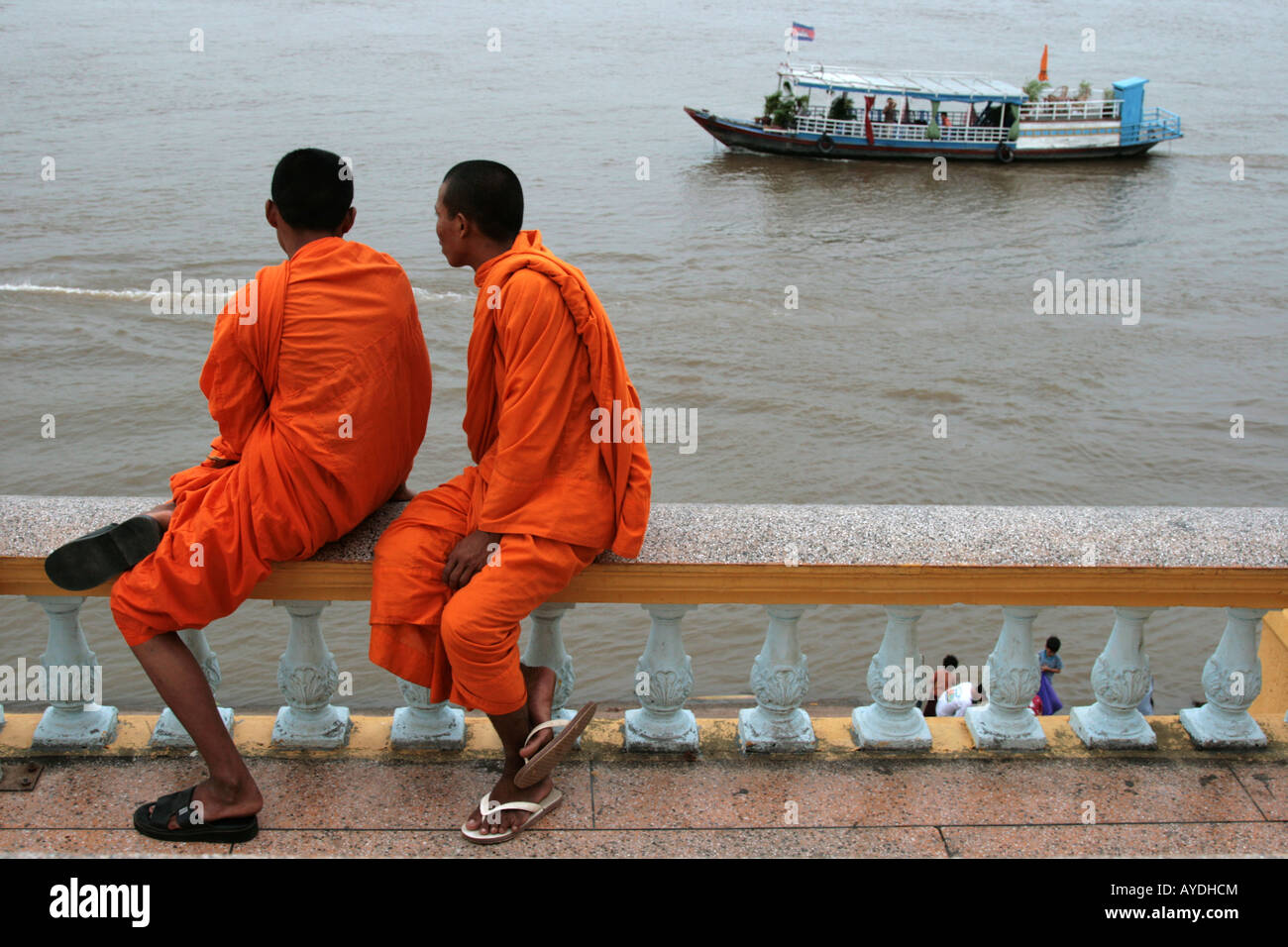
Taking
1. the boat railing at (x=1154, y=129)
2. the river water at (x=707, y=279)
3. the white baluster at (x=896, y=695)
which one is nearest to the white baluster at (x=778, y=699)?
the white baluster at (x=896, y=695)

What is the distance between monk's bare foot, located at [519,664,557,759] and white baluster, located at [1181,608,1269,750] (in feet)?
4.93

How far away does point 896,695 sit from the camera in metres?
2.82

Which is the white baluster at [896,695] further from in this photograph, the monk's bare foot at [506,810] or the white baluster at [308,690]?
the white baluster at [308,690]

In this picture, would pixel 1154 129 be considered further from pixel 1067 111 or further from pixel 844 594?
pixel 844 594

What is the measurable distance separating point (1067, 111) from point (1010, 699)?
89.3 feet

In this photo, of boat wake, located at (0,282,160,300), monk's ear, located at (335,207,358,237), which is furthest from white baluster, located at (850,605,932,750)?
boat wake, located at (0,282,160,300)

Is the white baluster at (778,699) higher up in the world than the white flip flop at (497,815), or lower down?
higher up

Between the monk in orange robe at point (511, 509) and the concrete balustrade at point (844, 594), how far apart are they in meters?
0.11

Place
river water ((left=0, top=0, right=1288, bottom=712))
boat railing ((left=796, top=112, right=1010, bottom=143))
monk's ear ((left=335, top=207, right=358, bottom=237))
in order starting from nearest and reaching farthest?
monk's ear ((left=335, top=207, right=358, bottom=237)) → river water ((left=0, top=0, right=1288, bottom=712)) → boat railing ((left=796, top=112, right=1010, bottom=143))

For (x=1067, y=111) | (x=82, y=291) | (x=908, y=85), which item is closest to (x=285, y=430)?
(x=82, y=291)

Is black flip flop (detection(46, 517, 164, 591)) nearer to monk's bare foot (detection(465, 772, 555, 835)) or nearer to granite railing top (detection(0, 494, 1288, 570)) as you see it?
granite railing top (detection(0, 494, 1288, 570))

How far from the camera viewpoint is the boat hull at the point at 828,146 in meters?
26.0

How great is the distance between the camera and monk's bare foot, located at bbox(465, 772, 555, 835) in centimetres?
256

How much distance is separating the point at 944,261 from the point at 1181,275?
383 centimetres
